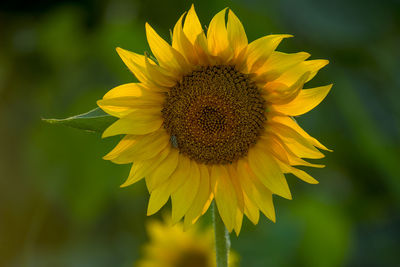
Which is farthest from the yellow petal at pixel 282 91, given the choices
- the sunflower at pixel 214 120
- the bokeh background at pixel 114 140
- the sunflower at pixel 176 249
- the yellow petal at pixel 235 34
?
the bokeh background at pixel 114 140

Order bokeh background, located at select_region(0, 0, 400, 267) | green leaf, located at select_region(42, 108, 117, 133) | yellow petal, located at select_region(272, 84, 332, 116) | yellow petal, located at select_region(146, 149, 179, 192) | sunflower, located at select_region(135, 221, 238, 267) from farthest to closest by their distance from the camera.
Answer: bokeh background, located at select_region(0, 0, 400, 267), sunflower, located at select_region(135, 221, 238, 267), yellow petal, located at select_region(146, 149, 179, 192), yellow petal, located at select_region(272, 84, 332, 116), green leaf, located at select_region(42, 108, 117, 133)

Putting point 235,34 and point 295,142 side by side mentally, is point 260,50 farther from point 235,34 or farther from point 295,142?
point 295,142

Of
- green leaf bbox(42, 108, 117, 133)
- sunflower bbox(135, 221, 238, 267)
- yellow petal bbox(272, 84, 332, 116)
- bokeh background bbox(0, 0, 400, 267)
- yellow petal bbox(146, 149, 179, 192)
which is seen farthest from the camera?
bokeh background bbox(0, 0, 400, 267)

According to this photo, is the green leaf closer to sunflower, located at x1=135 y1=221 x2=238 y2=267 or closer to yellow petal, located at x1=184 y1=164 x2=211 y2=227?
yellow petal, located at x1=184 y1=164 x2=211 y2=227

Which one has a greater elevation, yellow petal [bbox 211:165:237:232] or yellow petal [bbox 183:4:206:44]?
yellow petal [bbox 183:4:206:44]

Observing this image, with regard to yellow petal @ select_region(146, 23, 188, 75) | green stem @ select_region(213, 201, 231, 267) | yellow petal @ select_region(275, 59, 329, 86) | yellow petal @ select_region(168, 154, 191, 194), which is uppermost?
yellow petal @ select_region(146, 23, 188, 75)

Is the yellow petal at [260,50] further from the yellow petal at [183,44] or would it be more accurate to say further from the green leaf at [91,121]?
the green leaf at [91,121]

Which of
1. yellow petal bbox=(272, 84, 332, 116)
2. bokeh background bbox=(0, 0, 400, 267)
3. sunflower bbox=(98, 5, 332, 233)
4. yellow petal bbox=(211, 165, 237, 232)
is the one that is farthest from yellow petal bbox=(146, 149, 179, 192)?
bokeh background bbox=(0, 0, 400, 267)
